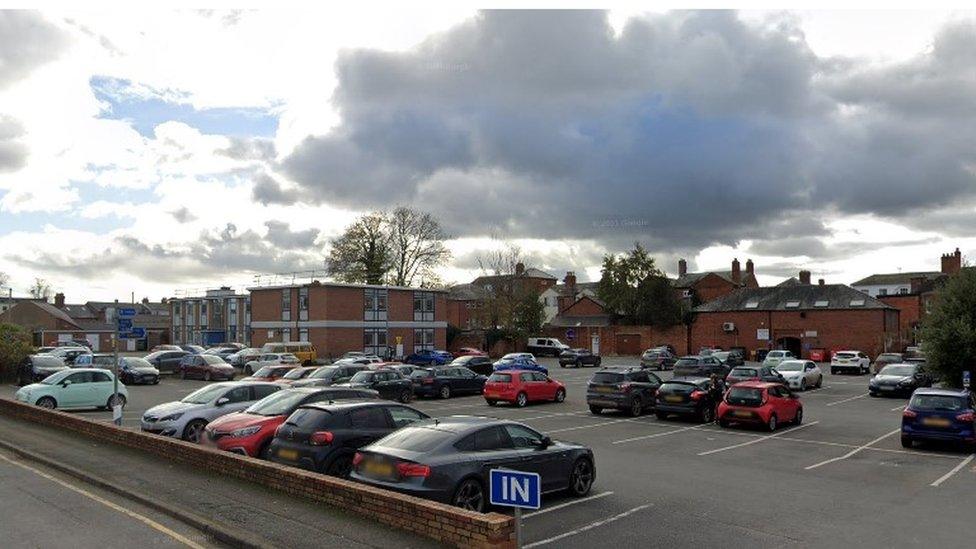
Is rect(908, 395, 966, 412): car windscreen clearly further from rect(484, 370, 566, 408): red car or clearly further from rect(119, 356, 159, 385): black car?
rect(119, 356, 159, 385): black car

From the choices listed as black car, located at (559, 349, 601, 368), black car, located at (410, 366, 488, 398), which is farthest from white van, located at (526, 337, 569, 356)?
black car, located at (410, 366, 488, 398)

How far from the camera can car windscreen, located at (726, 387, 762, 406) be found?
71.3ft

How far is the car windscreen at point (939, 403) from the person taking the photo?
1855 cm

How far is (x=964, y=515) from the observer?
458 inches

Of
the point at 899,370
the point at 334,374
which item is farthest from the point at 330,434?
→ the point at 899,370

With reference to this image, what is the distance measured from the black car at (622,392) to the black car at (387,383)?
761cm

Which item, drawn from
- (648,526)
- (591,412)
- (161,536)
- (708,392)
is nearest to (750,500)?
(648,526)

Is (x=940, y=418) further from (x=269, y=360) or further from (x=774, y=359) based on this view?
(x=269, y=360)

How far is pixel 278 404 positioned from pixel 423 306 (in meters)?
49.8

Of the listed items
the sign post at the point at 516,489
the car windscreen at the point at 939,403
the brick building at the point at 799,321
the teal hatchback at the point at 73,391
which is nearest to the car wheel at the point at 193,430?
A: the teal hatchback at the point at 73,391

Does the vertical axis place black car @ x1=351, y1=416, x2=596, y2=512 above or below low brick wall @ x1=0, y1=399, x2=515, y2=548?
above

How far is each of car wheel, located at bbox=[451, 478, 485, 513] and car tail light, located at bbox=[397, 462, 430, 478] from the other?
19.3 inches

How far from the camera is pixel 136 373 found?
3891 cm

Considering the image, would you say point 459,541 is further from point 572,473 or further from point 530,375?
point 530,375
